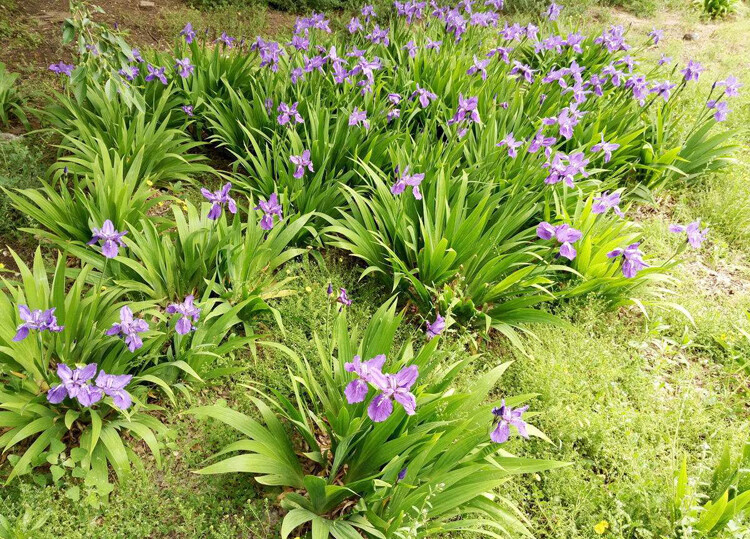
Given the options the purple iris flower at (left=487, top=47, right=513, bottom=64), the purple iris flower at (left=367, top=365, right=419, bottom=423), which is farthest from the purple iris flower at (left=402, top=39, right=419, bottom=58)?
the purple iris flower at (left=367, top=365, right=419, bottom=423)

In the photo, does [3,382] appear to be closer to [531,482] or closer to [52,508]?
[52,508]

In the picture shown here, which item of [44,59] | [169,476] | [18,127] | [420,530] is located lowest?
[169,476]

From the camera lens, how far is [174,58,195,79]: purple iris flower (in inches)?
140

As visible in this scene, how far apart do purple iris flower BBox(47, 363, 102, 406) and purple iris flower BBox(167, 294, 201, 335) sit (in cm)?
37

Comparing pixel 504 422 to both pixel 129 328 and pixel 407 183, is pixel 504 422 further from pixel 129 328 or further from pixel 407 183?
pixel 407 183

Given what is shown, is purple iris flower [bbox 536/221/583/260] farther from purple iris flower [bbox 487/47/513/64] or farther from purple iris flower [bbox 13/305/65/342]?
purple iris flower [bbox 487/47/513/64]

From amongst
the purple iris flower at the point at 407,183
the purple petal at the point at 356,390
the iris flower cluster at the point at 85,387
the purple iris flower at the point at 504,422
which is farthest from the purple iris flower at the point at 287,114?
the purple iris flower at the point at 504,422

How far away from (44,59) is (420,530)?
4624mm

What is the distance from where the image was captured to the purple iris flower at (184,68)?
3549 mm

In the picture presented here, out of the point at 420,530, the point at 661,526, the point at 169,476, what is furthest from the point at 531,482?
the point at 169,476

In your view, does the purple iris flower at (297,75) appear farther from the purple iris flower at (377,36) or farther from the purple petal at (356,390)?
the purple petal at (356,390)

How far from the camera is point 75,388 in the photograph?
1646mm

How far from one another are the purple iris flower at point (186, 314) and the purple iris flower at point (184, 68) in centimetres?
216

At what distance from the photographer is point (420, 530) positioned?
179cm
